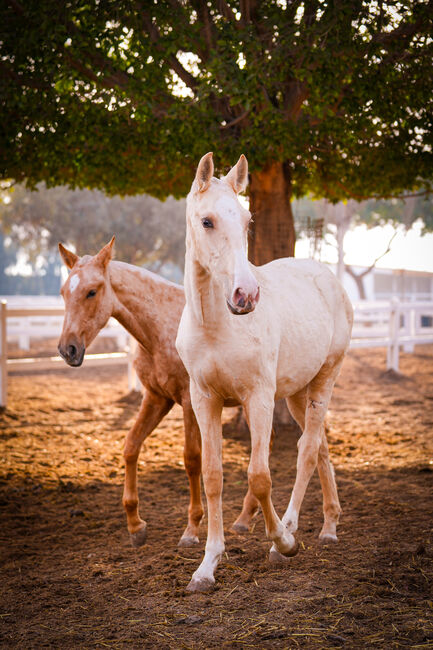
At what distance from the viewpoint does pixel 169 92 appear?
7113 millimetres

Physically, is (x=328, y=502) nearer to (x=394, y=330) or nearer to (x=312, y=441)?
(x=312, y=441)

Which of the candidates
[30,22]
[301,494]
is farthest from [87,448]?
[30,22]

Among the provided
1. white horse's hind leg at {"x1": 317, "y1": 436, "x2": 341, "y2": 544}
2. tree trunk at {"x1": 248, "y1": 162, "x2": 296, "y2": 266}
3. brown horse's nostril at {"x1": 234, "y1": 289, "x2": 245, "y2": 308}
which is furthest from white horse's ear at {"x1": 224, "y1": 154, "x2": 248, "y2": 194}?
tree trunk at {"x1": 248, "y1": 162, "x2": 296, "y2": 266}

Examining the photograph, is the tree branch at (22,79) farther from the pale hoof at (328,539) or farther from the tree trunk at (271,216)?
the pale hoof at (328,539)

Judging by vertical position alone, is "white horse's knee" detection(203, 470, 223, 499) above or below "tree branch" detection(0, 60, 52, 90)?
below

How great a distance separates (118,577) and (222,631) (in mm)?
1117

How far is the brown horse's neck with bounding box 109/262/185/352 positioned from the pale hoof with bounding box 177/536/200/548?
1.51m

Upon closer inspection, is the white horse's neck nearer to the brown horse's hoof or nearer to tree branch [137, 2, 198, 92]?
the brown horse's hoof

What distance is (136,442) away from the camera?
4.98m

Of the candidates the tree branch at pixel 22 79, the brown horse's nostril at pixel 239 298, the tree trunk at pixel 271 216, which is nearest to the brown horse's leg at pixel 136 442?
the brown horse's nostril at pixel 239 298

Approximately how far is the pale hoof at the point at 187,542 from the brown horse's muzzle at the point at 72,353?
1.60 m

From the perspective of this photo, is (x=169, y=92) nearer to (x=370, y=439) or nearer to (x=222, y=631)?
(x=370, y=439)

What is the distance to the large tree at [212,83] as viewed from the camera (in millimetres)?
5977

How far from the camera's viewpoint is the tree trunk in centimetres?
812
